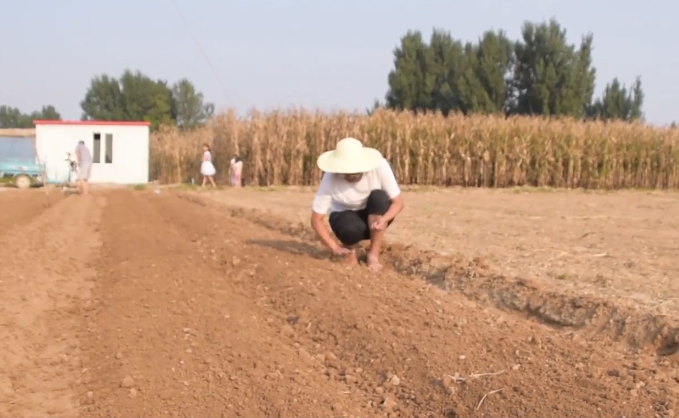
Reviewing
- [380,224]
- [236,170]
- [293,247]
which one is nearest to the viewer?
[380,224]

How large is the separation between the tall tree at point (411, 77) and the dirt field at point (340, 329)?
137 feet

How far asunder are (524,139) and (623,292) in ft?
68.3

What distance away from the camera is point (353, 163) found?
6.89 m

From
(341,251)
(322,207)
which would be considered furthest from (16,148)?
(341,251)

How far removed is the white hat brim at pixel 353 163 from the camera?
22.5 feet

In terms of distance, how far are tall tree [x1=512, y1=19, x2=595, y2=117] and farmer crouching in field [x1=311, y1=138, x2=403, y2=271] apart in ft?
132

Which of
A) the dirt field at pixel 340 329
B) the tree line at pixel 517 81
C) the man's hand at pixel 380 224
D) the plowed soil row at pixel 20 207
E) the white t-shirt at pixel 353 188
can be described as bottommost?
the plowed soil row at pixel 20 207

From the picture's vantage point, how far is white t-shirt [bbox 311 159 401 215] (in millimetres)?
7180

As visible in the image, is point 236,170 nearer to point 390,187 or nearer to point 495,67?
point 390,187

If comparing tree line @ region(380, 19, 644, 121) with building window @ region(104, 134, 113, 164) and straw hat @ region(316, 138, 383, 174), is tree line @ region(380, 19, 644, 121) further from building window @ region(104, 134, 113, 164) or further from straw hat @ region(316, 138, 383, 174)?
straw hat @ region(316, 138, 383, 174)

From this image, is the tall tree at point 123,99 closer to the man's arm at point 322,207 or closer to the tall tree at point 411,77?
the tall tree at point 411,77

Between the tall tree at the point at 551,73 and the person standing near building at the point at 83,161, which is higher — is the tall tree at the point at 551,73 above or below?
above

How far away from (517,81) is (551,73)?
2.87 m

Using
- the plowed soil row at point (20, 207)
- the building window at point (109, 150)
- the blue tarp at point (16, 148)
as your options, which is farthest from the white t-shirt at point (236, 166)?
the blue tarp at point (16, 148)
